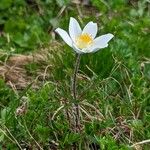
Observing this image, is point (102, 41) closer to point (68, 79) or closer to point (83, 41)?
Answer: point (83, 41)

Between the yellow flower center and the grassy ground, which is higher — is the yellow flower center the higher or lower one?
the higher one

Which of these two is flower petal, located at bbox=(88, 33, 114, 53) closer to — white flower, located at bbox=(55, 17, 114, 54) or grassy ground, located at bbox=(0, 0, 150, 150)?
white flower, located at bbox=(55, 17, 114, 54)

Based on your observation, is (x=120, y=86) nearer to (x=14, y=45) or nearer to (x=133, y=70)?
(x=133, y=70)

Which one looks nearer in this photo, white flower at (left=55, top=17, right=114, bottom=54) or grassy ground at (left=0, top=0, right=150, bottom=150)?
white flower at (left=55, top=17, right=114, bottom=54)

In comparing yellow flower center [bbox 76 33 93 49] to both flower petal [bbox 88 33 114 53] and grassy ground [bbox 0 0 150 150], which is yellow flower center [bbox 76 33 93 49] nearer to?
flower petal [bbox 88 33 114 53]

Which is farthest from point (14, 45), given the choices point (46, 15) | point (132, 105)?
point (132, 105)

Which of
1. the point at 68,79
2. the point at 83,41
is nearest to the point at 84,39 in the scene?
the point at 83,41

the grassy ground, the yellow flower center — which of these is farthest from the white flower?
the grassy ground
